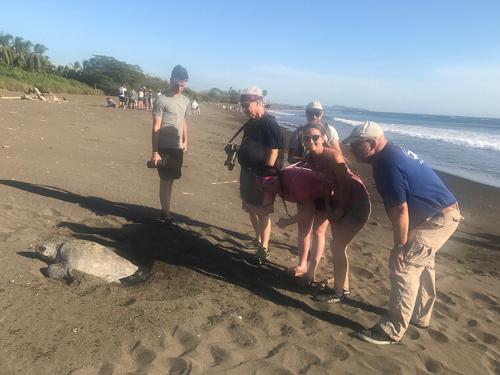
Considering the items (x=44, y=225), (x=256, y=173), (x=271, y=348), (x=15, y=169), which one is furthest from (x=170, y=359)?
(x=15, y=169)

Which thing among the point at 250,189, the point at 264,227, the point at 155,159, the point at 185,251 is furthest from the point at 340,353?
the point at 155,159

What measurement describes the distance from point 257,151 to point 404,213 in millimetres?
1775

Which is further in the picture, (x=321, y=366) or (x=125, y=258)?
(x=125, y=258)

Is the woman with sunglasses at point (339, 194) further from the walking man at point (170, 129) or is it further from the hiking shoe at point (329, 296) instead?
the walking man at point (170, 129)

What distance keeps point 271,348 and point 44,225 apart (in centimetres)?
325

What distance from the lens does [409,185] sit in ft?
11.0

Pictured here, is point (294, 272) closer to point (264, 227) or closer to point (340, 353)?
point (264, 227)

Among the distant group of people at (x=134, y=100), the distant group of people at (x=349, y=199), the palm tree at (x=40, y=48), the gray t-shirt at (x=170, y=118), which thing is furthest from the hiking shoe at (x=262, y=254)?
the palm tree at (x=40, y=48)

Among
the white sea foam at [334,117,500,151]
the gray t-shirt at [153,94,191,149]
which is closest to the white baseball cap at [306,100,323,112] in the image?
the gray t-shirt at [153,94,191,149]

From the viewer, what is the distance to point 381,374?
3.11 meters

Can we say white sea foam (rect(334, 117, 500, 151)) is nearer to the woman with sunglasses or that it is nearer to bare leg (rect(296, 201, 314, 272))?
bare leg (rect(296, 201, 314, 272))

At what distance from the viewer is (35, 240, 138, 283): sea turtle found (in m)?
3.97

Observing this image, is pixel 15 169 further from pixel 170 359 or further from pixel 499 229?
pixel 499 229

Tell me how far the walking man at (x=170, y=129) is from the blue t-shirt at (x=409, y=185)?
2.89m
